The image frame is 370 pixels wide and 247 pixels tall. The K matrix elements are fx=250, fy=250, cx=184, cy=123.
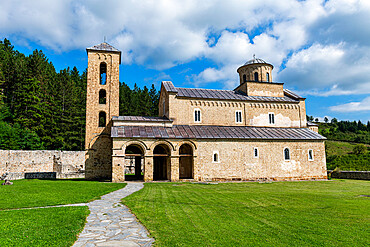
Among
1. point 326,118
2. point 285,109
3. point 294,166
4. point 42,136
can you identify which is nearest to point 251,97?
point 285,109

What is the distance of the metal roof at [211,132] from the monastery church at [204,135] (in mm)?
79

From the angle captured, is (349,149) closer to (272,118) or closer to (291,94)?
(291,94)

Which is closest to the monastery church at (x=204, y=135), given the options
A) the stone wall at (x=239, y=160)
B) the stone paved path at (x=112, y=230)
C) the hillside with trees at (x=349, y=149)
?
the stone wall at (x=239, y=160)

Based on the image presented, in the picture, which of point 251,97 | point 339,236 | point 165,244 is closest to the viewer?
point 165,244

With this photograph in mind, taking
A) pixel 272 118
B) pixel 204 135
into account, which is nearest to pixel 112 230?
pixel 204 135

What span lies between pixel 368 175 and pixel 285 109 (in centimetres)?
1013

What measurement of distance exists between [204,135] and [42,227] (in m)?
17.5

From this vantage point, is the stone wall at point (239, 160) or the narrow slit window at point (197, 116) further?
the narrow slit window at point (197, 116)

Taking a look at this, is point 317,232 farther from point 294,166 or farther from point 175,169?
point 294,166

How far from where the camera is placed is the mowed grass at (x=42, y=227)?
4.80 meters

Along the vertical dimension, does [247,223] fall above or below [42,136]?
below

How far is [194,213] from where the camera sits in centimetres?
764

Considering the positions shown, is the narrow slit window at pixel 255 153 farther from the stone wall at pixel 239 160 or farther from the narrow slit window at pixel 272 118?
the narrow slit window at pixel 272 118

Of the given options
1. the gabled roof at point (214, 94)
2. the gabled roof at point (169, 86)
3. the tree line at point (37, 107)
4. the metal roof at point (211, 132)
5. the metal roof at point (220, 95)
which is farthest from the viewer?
the tree line at point (37, 107)
